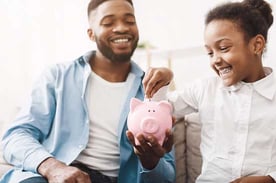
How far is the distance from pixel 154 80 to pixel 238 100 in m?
0.28

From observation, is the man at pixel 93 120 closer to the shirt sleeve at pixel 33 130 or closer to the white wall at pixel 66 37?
the shirt sleeve at pixel 33 130

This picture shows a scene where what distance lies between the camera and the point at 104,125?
116 centimetres

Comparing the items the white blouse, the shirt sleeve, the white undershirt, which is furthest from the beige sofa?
the shirt sleeve

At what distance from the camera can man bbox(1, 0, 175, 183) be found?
1.03 m

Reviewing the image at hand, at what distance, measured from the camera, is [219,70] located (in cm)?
109

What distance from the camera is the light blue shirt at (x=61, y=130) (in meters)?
1.05

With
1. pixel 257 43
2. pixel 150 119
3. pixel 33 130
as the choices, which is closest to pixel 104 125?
pixel 33 130

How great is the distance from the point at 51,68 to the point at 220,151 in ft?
2.08

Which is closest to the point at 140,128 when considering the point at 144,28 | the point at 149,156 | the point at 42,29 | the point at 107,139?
the point at 149,156

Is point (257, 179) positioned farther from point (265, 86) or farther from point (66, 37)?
point (66, 37)

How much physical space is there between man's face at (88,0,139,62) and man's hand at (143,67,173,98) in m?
0.23

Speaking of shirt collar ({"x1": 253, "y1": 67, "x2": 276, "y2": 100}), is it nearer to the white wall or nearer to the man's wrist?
the man's wrist

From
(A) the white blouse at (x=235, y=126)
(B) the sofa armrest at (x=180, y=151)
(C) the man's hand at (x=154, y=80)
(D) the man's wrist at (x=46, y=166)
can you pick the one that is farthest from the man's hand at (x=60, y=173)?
(B) the sofa armrest at (x=180, y=151)

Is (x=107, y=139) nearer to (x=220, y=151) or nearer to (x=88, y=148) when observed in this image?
(x=88, y=148)
